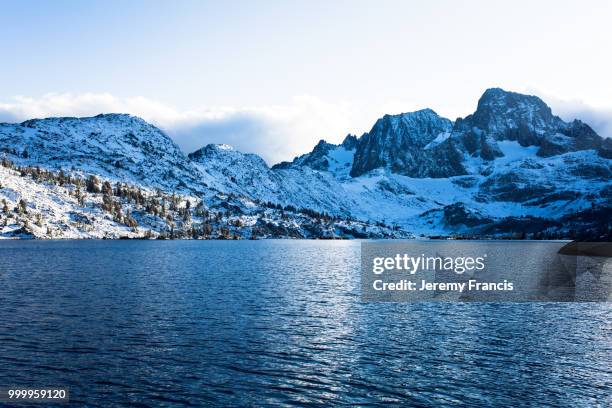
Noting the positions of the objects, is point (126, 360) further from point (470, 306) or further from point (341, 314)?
point (470, 306)

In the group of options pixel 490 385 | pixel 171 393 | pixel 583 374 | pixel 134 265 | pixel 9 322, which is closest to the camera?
pixel 171 393

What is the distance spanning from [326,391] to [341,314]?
3697cm

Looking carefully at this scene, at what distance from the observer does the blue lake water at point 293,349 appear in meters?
42.7

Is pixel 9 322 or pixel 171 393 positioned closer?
pixel 171 393

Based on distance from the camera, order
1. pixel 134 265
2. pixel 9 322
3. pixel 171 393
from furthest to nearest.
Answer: pixel 134 265 < pixel 9 322 < pixel 171 393

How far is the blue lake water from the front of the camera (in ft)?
140

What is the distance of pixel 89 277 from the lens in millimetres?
120438

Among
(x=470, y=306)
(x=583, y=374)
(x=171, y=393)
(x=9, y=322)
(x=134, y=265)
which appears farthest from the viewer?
(x=134, y=265)

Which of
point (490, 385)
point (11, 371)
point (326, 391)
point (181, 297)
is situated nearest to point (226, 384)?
point (326, 391)

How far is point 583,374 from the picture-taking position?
1964 inches

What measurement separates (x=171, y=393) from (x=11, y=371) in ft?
54.5

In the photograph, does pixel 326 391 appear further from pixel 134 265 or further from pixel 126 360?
pixel 134 265

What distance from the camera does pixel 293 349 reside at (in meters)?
56.2

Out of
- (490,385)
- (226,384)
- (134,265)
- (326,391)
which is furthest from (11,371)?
(134,265)
